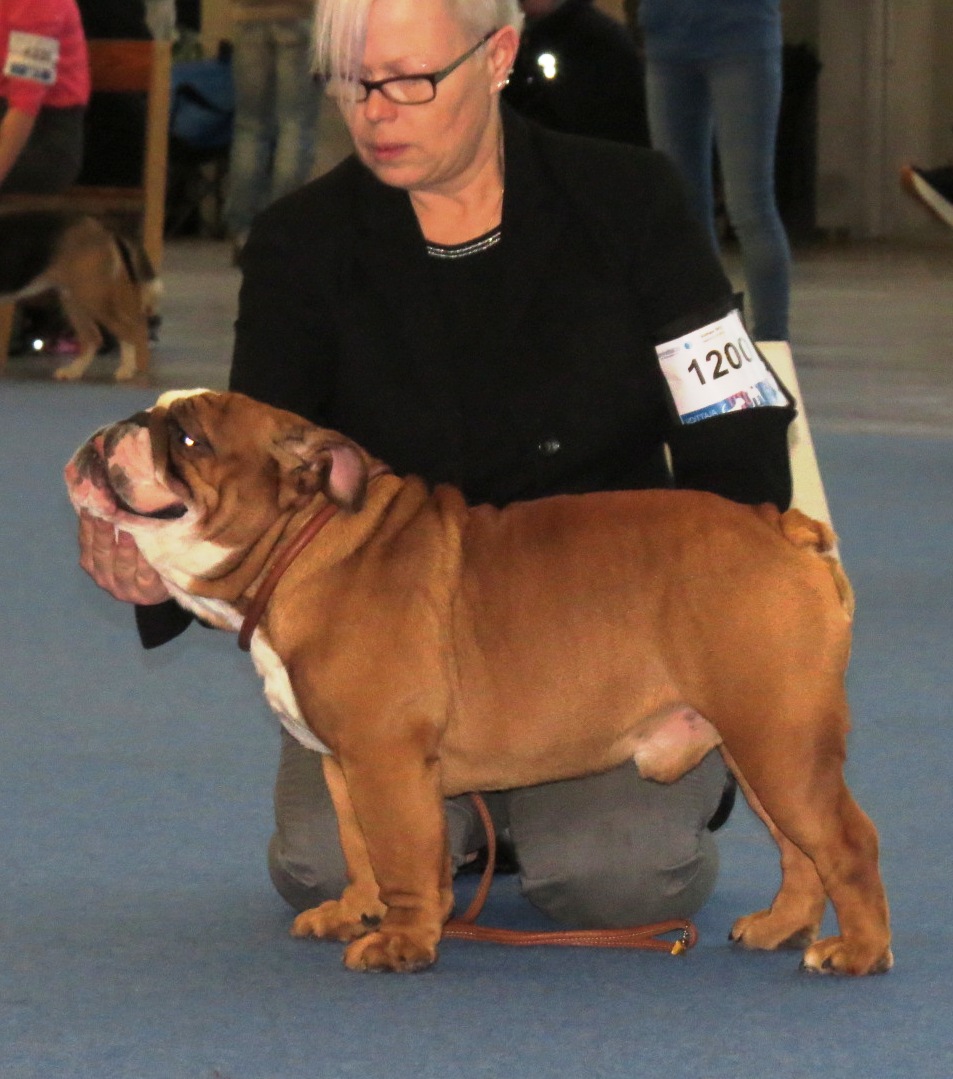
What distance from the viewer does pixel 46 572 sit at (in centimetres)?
489

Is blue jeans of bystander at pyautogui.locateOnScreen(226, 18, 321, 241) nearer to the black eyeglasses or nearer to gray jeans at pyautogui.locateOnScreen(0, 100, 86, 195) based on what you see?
gray jeans at pyautogui.locateOnScreen(0, 100, 86, 195)

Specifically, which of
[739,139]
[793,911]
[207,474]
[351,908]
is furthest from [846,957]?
[739,139]

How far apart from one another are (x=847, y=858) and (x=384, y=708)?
0.56m

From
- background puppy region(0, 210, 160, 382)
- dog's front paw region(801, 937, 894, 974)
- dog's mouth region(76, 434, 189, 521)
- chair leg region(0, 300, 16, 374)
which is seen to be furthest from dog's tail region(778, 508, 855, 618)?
chair leg region(0, 300, 16, 374)

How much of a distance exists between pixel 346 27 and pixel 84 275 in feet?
18.0

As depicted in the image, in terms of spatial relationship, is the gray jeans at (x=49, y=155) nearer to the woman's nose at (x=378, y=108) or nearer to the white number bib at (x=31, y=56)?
the white number bib at (x=31, y=56)

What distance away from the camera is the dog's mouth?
2.30 m

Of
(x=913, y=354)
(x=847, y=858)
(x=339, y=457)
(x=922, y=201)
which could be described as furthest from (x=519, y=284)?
(x=913, y=354)

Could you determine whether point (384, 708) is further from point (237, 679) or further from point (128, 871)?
point (237, 679)

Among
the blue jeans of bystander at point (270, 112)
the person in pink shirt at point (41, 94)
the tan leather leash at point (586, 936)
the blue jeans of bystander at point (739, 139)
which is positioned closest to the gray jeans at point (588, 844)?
the tan leather leash at point (586, 936)

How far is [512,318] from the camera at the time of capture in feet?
8.82

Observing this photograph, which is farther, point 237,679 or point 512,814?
point 237,679

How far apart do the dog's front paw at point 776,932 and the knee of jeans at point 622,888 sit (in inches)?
7.6

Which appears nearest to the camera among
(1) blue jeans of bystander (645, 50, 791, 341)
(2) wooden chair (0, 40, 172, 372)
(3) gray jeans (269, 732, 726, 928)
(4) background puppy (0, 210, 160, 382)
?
(3) gray jeans (269, 732, 726, 928)
